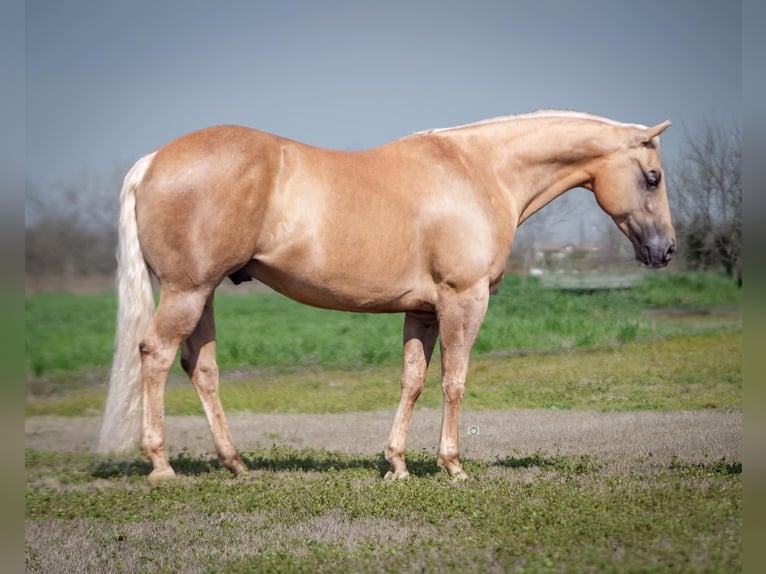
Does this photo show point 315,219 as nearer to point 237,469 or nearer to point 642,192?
point 237,469

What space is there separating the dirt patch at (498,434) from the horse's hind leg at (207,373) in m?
1.51

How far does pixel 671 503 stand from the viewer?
16.4 feet

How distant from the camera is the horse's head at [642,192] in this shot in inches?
253

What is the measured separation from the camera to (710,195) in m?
11.3

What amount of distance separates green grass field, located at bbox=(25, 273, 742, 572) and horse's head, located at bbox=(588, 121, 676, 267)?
1827 millimetres

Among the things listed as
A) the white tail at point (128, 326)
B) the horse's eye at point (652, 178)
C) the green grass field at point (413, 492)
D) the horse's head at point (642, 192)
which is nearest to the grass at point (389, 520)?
the green grass field at point (413, 492)

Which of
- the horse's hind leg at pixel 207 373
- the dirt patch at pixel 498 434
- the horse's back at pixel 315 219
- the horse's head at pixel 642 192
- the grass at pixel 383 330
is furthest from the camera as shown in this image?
the grass at pixel 383 330

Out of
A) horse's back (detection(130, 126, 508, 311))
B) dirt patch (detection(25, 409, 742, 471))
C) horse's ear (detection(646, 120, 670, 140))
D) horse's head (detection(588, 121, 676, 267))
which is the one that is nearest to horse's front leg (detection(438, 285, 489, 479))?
horse's back (detection(130, 126, 508, 311))

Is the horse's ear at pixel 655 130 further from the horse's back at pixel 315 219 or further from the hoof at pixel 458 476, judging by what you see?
the hoof at pixel 458 476

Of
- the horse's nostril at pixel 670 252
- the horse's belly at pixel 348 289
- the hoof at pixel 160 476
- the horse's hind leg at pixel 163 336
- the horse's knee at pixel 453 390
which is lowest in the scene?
the hoof at pixel 160 476

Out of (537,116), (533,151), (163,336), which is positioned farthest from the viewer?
(537,116)

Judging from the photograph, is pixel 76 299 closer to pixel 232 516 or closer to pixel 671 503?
pixel 232 516

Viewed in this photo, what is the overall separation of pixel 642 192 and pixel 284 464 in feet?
12.6

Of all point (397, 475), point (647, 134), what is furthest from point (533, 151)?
point (397, 475)
